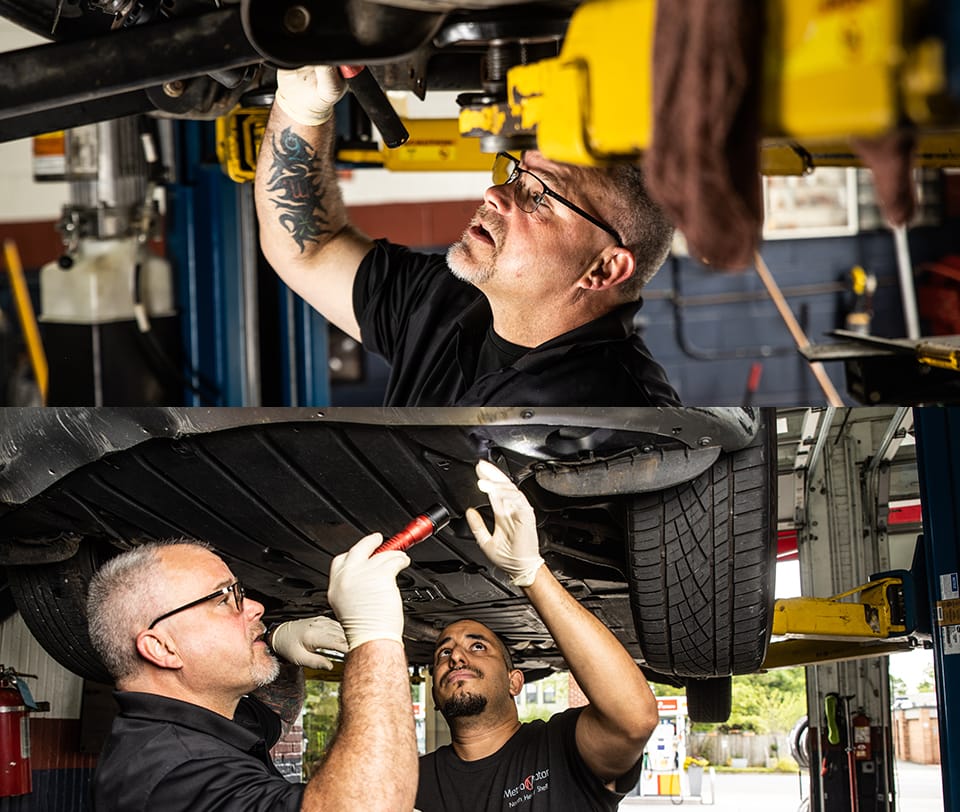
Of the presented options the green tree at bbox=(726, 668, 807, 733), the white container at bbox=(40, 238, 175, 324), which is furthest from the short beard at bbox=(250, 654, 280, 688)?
the white container at bbox=(40, 238, 175, 324)

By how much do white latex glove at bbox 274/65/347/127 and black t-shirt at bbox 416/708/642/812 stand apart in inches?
46.4

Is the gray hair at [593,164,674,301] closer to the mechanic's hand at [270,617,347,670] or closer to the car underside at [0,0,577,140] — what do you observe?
the car underside at [0,0,577,140]

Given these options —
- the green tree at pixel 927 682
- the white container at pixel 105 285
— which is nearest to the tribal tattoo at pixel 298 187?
the green tree at pixel 927 682

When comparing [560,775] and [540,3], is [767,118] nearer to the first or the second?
[540,3]

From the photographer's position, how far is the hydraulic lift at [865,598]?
5.82ft

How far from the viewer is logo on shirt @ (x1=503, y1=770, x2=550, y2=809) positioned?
1746mm

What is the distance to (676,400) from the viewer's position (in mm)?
2186

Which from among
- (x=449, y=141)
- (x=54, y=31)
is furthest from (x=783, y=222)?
(x=54, y=31)

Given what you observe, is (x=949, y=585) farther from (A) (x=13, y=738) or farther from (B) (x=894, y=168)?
(A) (x=13, y=738)

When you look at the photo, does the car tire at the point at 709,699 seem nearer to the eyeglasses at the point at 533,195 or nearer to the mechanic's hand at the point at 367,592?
the mechanic's hand at the point at 367,592

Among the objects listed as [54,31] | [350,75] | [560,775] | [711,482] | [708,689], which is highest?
[54,31]

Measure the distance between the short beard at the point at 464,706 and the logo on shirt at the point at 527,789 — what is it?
0.12m

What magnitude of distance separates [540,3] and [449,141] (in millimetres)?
1820

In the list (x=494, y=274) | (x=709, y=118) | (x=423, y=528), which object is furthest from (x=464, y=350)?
(x=709, y=118)
